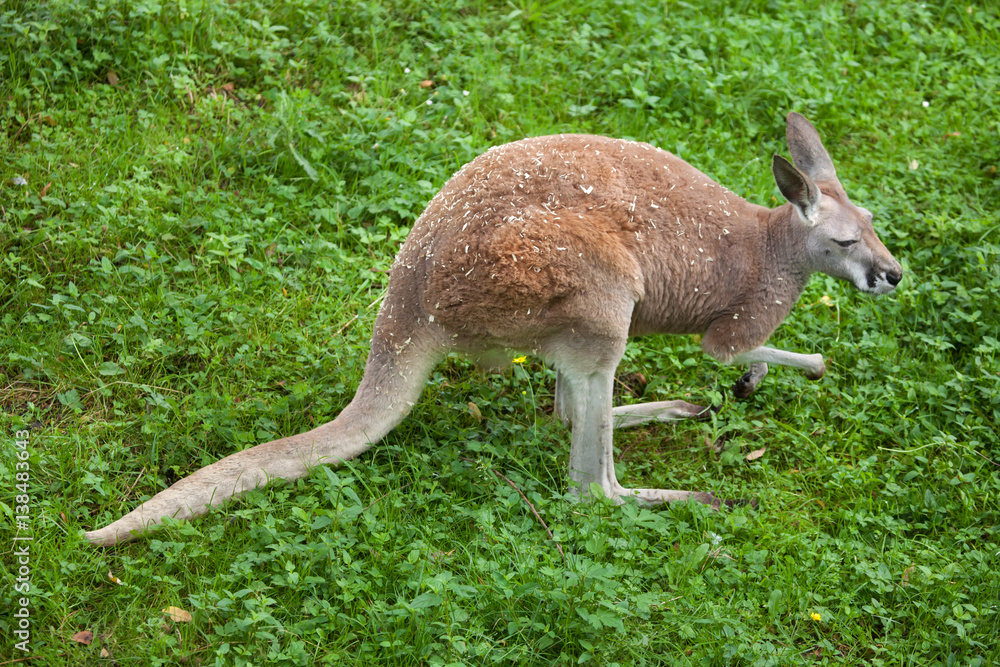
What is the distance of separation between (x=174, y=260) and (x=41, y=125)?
4.06 feet

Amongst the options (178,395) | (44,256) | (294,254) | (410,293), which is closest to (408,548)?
(410,293)

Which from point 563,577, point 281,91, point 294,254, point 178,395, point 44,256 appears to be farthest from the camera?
point 281,91

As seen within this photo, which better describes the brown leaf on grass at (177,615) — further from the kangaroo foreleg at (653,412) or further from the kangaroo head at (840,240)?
the kangaroo head at (840,240)

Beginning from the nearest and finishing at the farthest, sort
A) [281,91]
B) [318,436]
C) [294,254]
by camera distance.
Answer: [318,436] < [294,254] < [281,91]

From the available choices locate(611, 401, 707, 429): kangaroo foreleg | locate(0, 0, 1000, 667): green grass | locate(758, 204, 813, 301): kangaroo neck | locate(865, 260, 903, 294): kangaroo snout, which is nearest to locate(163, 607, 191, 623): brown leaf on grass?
locate(0, 0, 1000, 667): green grass

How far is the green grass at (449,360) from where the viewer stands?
3.24 meters

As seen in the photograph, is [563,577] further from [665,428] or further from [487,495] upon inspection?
[665,428]

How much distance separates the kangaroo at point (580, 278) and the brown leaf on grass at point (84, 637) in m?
0.32

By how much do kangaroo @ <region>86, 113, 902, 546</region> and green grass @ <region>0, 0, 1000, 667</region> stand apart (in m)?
0.20

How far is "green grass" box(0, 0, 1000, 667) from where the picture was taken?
3.24 meters

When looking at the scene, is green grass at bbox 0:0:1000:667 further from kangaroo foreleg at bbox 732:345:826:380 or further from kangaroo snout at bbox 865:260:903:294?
kangaroo snout at bbox 865:260:903:294

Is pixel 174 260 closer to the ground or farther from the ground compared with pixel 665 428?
farther from the ground

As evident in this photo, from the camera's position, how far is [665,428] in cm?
442

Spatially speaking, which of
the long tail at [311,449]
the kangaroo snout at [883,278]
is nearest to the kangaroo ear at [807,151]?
the kangaroo snout at [883,278]
